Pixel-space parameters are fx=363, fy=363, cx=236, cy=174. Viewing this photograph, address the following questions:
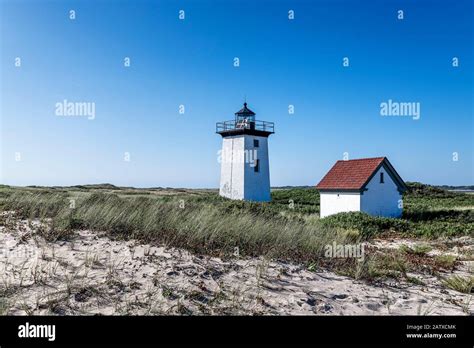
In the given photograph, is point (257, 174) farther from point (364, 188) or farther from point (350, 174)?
point (364, 188)

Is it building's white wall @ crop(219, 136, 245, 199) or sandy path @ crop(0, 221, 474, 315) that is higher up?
building's white wall @ crop(219, 136, 245, 199)

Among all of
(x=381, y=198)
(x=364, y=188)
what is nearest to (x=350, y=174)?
(x=364, y=188)

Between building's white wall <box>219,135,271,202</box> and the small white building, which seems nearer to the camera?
the small white building

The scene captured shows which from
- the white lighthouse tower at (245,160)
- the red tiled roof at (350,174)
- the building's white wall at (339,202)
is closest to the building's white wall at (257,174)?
the white lighthouse tower at (245,160)

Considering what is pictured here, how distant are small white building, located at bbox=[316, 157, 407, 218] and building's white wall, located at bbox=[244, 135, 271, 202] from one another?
8056 millimetres

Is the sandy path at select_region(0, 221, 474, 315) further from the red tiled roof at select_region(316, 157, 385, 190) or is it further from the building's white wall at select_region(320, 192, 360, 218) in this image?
the red tiled roof at select_region(316, 157, 385, 190)

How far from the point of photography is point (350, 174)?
81.8 ft

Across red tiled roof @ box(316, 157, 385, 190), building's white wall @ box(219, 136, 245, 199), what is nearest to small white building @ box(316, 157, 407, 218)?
red tiled roof @ box(316, 157, 385, 190)

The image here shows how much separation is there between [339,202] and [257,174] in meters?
10.4

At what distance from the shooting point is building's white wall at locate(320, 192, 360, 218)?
23.4 meters
